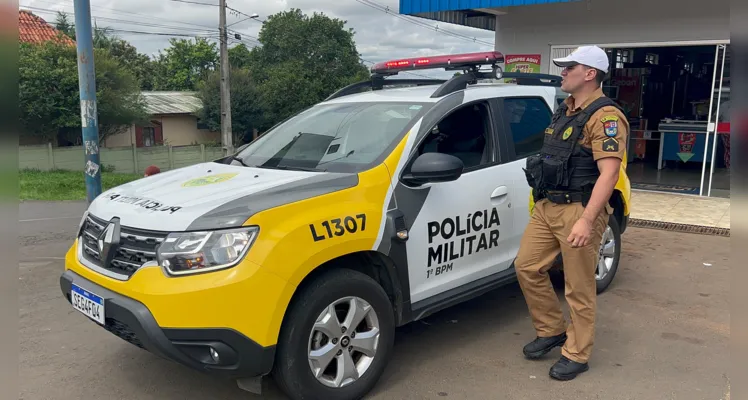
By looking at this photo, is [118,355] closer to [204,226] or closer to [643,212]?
[204,226]

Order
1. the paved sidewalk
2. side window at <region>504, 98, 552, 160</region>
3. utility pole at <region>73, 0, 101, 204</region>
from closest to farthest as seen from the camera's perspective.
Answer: side window at <region>504, 98, 552, 160</region>, utility pole at <region>73, 0, 101, 204</region>, the paved sidewalk

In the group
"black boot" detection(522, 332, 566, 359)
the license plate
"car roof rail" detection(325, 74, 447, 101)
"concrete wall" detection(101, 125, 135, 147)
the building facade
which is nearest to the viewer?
the license plate

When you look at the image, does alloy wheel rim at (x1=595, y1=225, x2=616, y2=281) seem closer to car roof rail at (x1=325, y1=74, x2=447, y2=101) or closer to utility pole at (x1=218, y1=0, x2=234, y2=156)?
car roof rail at (x1=325, y1=74, x2=447, y2=101)

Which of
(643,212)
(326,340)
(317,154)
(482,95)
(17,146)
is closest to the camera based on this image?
A: (17,146)

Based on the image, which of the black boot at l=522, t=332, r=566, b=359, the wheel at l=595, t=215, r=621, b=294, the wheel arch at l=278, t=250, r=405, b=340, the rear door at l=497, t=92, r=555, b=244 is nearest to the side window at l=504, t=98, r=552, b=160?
the rear door at l=497, t=92, r=555, b=244

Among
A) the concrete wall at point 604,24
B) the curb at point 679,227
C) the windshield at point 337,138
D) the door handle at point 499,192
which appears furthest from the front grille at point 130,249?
the concrete wall at point 604,24

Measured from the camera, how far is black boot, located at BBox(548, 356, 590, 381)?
141 inches

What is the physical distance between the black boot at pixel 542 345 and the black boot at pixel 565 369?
18 centimetres

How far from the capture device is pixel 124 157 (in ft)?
71.9

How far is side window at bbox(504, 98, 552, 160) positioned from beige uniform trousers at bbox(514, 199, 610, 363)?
763mm

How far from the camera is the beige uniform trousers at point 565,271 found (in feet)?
11.5

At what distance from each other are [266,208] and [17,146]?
6.31 ft

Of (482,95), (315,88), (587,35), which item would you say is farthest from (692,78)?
(315,88)

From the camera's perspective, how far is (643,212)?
8.80 m
